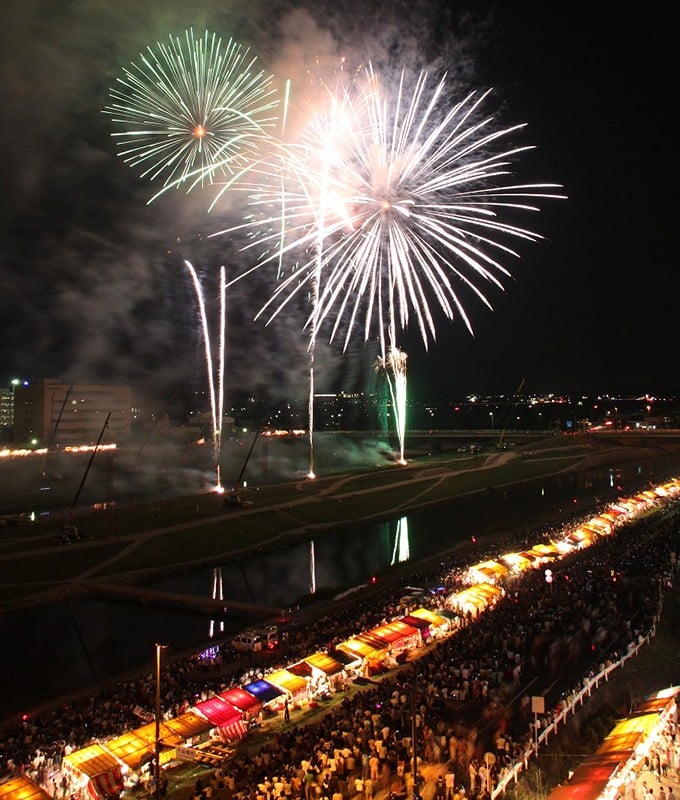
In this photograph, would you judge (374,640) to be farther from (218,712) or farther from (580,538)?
(580,538)

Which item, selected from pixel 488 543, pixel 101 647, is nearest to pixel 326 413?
pixel 488 543

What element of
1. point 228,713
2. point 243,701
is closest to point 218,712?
point 228,713

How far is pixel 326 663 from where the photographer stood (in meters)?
11.5

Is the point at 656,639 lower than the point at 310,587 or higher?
higher

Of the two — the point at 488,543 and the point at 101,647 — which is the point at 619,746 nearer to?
the point at 101,647

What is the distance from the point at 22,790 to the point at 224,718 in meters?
2.87

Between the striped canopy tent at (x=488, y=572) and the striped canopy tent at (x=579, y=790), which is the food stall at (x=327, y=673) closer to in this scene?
the striped canopy tent at (x=579, y=790)

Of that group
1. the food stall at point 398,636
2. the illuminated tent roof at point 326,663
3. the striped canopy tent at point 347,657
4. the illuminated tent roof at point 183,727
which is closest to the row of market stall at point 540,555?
the food stall at point 398,636

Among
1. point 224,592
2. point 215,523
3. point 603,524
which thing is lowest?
point 224,592

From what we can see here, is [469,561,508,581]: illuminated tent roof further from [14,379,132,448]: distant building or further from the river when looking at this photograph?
[14,379,132,448]: distant building

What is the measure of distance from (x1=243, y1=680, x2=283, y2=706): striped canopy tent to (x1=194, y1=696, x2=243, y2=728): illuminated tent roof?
538 millimetres

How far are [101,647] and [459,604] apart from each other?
9.88m

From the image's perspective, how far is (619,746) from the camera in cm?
768

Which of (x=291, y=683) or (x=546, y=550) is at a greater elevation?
(x=291, y=683)
